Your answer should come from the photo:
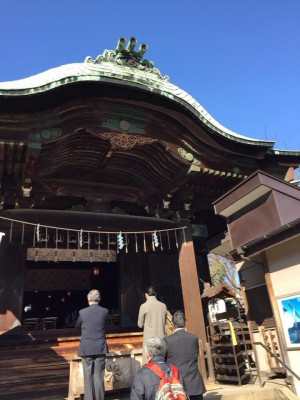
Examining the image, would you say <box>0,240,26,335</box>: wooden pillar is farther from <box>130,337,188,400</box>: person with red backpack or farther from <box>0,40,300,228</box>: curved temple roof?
<box>130,337,188,400</box>: person with red backpack

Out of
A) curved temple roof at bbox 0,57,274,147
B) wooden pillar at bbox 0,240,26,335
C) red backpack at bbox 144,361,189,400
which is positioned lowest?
red backpack at bbox 144,361,189,400

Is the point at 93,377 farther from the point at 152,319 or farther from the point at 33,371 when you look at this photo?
the point at 33,371

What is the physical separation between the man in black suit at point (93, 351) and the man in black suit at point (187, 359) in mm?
1300

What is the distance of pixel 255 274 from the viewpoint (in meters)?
8.52

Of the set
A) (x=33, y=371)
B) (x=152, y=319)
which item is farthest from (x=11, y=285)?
(x=152, y=319)

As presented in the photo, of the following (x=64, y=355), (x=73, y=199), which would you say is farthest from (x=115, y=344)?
(x=73, y=199)


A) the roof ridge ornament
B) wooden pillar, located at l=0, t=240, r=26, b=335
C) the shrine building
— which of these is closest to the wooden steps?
wooden pillar, located at l=0, t=240, r=26, b=335

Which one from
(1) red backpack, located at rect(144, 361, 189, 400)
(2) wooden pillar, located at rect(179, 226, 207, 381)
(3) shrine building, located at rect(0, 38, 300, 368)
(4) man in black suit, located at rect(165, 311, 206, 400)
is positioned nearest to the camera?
(1) red backpack, located at rect(144, 361, 189, 400)

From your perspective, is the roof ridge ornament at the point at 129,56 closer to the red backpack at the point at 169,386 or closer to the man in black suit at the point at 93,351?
the man in black suit at the point at 93,351

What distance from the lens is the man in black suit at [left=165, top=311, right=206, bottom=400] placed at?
4191 mm

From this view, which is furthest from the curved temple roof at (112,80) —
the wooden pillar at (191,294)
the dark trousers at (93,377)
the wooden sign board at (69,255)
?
the dark trousers at (93,377)

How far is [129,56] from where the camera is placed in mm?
9445

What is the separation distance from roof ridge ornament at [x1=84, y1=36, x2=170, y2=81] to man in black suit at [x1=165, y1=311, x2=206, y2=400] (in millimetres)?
7269

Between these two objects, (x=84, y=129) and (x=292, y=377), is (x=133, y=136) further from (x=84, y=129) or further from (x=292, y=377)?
(x=292, y=377)
